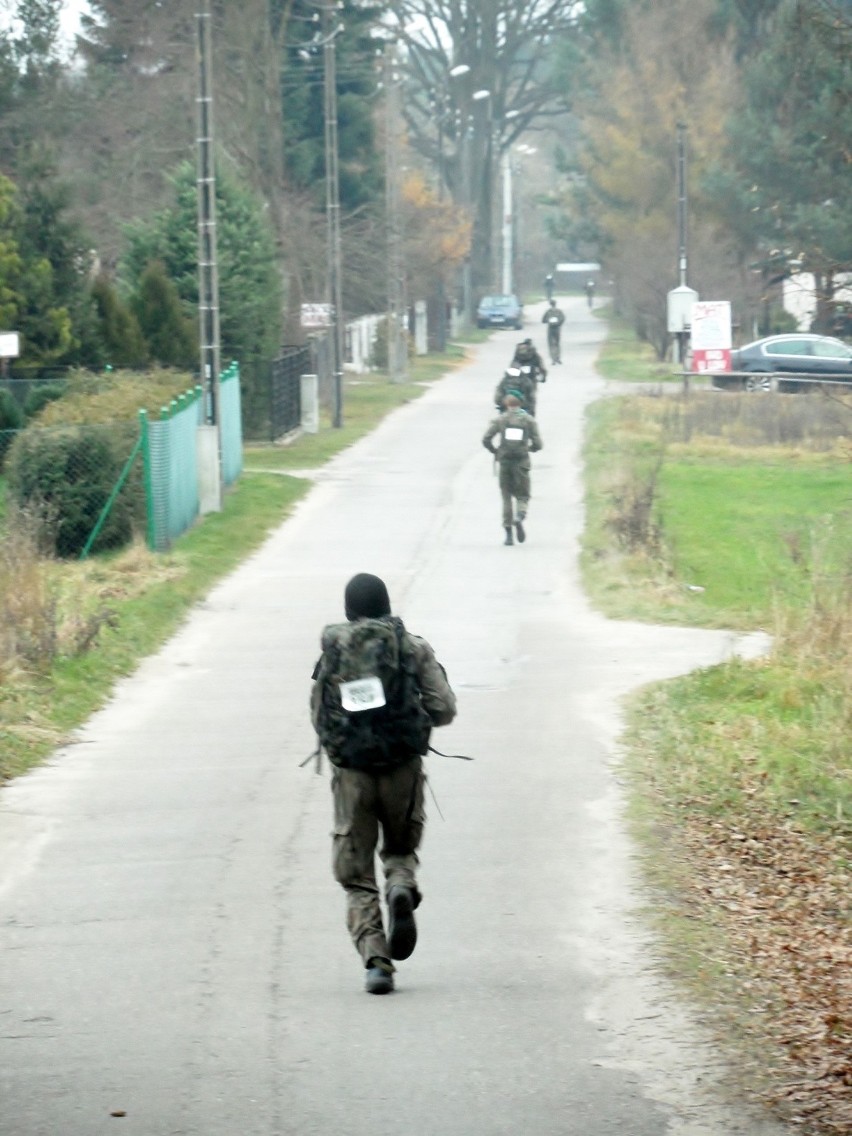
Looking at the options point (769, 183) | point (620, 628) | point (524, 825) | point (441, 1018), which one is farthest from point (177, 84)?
point (441, 1018)

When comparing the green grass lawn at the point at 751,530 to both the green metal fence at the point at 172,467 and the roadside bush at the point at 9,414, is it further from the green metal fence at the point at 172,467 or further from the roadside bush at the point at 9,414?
the roadside bush at the point at 9,414

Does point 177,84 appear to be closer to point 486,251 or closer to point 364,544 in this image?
point 364,544

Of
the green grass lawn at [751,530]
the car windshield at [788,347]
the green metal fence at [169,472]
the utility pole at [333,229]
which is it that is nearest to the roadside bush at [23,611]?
the green metal fence at [169,472]

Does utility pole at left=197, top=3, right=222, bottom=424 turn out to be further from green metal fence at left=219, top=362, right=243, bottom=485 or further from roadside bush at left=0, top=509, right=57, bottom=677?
roadside bush at left=0, top=509, right=57, bottom=677

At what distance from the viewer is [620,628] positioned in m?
16.7

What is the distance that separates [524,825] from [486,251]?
80556mm

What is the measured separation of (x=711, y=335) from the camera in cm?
3631

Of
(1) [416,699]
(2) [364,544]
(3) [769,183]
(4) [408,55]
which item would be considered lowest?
(2) [364,544]

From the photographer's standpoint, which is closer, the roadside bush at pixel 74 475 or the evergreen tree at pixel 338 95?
the roadside bush at pixel 74 475

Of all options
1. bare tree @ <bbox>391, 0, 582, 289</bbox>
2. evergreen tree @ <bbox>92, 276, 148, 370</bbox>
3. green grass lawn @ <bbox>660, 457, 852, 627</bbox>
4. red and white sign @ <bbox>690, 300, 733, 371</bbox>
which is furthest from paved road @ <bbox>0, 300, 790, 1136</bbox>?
bare tree @ <bbox>391, 0, 582, 289</bbox>

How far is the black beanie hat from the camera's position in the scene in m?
7.13

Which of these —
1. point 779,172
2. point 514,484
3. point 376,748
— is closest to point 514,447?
point 514,484

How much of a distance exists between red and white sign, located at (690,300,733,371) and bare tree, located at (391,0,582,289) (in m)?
35.3

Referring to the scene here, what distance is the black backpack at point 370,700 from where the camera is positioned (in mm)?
6934
